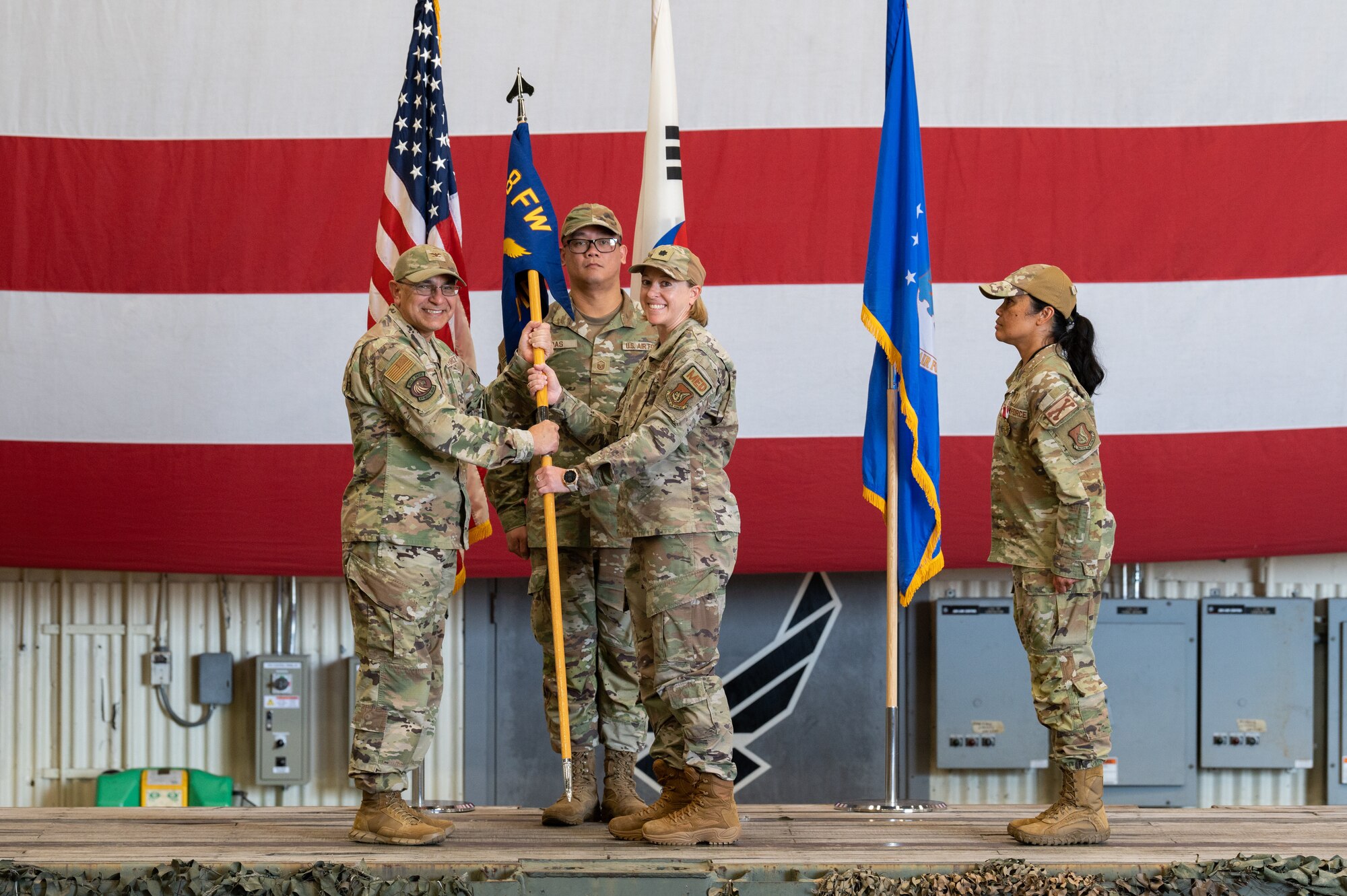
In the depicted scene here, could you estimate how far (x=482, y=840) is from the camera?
286cm

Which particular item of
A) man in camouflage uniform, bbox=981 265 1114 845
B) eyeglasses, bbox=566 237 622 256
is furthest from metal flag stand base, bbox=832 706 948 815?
eyeglasses, bbox=566 237 622 256

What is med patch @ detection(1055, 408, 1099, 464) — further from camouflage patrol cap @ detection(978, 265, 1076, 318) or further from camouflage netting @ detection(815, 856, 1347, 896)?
camouflage netting @ detection(815, 856, 1347, 896)

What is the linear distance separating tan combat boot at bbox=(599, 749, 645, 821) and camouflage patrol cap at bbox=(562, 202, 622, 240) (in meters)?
1.28

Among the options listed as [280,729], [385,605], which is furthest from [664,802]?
[280,729]

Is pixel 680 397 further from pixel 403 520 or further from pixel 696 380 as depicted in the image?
pixel 403 520

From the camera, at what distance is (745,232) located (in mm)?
4355

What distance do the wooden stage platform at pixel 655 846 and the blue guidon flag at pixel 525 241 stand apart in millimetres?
1295

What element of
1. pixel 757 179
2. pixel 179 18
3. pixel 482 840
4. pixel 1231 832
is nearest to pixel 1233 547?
pixel 1231 832

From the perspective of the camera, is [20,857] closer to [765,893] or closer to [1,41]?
[765,893]

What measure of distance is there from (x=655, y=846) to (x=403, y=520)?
2.98ft

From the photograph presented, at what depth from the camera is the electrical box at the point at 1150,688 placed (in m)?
4.51

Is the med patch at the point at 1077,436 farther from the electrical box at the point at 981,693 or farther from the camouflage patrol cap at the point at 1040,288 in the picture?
the electrical box at the point at 981,693

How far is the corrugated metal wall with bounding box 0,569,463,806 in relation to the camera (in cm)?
461

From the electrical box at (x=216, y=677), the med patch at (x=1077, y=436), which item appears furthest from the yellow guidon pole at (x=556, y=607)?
the electrical box at (x=216, y=677)
